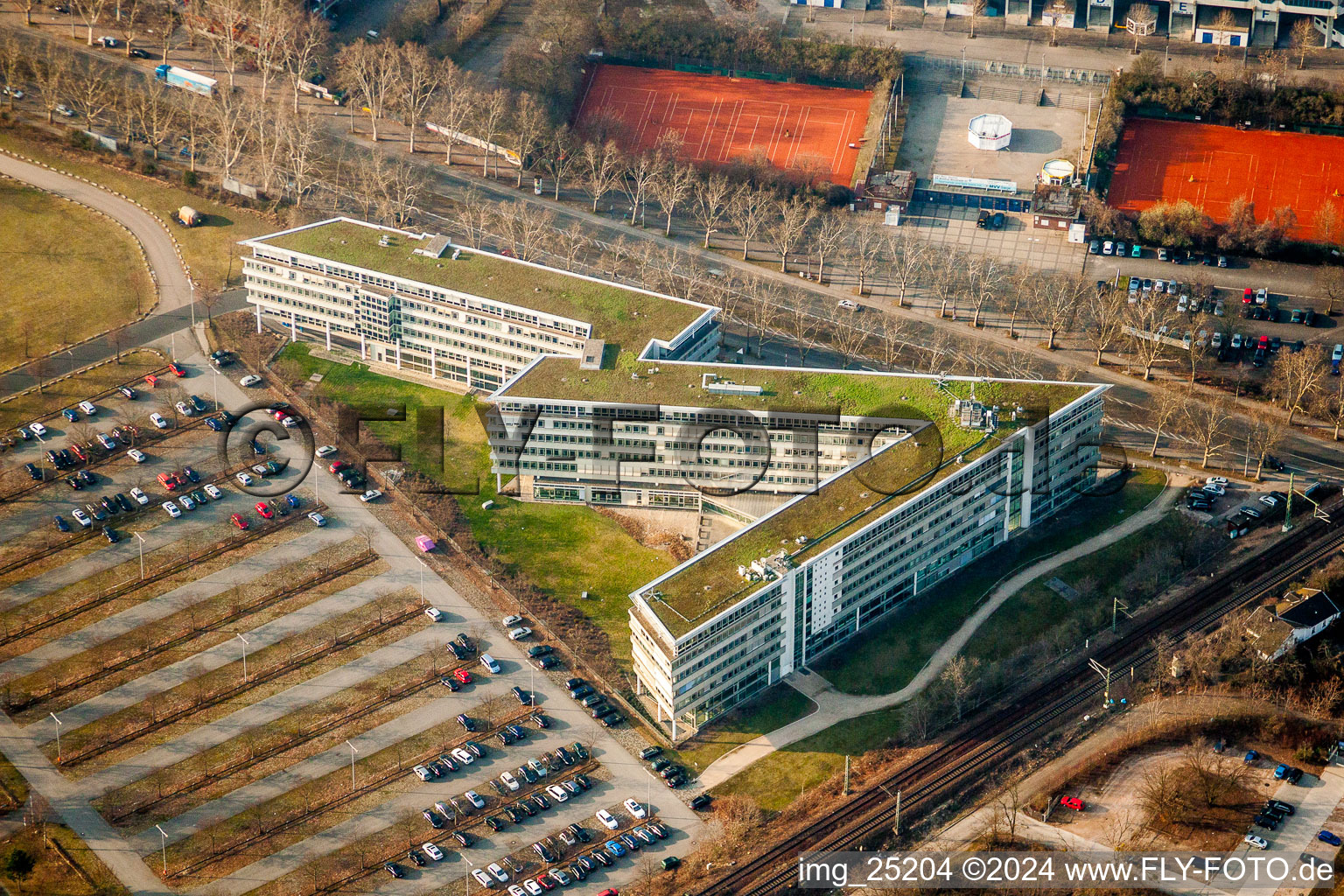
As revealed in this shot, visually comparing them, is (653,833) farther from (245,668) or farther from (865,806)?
(245,668)

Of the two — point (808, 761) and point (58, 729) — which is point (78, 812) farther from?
point (808, 761)

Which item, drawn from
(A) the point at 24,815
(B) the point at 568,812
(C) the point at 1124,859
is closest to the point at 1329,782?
(C) the point at 1124,859

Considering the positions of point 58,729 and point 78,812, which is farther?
point 58,729

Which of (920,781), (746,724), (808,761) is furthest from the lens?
(746,724)

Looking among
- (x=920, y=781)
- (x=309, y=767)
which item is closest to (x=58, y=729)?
(x=309, y=767)

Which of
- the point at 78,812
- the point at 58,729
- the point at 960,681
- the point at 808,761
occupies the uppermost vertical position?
the point at 960,681

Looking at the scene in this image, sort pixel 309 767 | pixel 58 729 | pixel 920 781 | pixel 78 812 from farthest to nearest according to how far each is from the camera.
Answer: pixel 58 729, pixel 309 767, pixel 920 781, pixel 78 812

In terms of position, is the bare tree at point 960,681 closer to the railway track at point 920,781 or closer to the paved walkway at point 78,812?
the railway track at point 920,781
